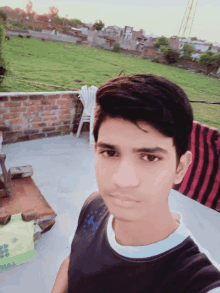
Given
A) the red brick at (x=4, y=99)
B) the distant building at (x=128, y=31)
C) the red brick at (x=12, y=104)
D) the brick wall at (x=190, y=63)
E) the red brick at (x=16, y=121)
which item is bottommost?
the red brick at (x=16, y=121)

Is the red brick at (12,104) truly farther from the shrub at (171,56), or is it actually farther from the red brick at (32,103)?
the shrub at (171,56)

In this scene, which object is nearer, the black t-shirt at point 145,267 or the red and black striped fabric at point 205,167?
the black t-shirt at point 145,267

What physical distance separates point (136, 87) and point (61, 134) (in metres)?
4.06

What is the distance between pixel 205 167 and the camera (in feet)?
7.28

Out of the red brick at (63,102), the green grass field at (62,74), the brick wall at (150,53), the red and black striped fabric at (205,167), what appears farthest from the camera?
the brick wall at (150,53)

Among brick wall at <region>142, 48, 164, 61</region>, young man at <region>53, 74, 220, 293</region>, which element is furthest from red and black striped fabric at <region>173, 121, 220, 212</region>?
brick wall at <region>142, 48, 164, 61</region>

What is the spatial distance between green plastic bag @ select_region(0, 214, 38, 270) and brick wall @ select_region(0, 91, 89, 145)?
2.21m

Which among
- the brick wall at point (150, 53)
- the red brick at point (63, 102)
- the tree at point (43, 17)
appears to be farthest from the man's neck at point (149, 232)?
the tree at point (43, 17)

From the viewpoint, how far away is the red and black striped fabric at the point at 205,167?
6.94 ft

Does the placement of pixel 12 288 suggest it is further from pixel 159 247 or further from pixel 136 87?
pixel 136 87

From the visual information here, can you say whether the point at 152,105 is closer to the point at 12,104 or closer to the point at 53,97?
the point at 12,104

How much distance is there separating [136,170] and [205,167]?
71.8 inches

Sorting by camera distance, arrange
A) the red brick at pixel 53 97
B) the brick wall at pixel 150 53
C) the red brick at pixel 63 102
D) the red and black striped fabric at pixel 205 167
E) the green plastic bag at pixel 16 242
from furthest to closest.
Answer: the brick wall at pixel 150 53 < the red brick at pixel 63 102 < the red brick at pixel 53 97 < the red and black striped fabric at pixel 205 167 < the green plastic bag at pixel 16 242

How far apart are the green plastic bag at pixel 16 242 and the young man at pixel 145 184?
1.35 metres
